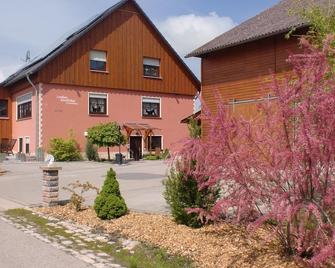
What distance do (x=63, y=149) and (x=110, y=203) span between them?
75.9ft

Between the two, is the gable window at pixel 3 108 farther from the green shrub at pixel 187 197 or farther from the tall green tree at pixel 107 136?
the green shrub at pixel 187 197

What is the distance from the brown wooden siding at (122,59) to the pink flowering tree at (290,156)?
96.2 feet

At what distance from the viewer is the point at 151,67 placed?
38.6 metres

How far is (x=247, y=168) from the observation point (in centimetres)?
549

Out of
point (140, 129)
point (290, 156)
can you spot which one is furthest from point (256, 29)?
point (290, 156)

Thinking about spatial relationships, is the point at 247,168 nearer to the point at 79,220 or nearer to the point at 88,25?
the point at 79,220

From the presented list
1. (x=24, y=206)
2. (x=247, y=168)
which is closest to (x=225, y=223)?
(x=247, y=168)

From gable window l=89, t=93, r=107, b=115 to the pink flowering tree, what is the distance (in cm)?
3032

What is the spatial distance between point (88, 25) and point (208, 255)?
1202 inches

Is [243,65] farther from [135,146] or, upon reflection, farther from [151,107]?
[151,107]

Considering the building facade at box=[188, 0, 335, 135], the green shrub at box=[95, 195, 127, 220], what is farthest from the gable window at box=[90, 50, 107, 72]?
the green shrub at box=[95, 195, 127, 220]

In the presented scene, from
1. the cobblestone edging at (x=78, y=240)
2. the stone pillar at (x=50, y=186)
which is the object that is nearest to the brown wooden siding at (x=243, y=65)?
the stone pillar at (x=50, y=186)

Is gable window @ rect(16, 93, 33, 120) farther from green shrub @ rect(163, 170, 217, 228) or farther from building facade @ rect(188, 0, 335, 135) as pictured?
green shrub @ rect(163, 170, 217, 228)

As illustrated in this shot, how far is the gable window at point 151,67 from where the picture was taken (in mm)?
38219
